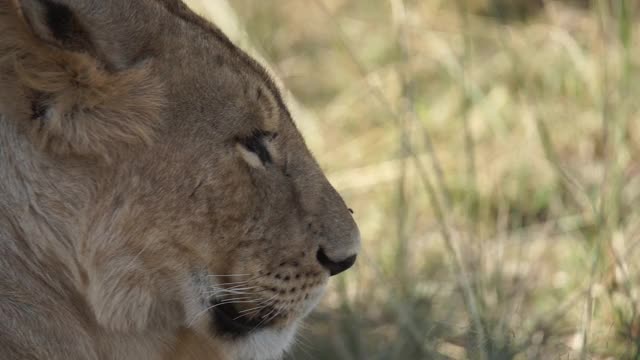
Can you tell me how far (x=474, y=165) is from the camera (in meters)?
3.87

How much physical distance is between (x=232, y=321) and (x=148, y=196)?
0.31 m

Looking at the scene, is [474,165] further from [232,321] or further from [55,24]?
[55,24]

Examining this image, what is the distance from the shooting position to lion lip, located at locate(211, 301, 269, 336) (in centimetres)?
240

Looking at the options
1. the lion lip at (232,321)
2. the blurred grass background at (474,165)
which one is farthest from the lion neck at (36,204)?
the blurred grass background at (474,165)

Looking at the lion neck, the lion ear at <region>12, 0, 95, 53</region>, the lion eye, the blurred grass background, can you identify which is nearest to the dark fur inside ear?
the lion ear at <region>12, 0, 95, 53</region>

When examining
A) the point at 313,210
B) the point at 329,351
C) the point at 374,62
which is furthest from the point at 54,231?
the point at 374,62

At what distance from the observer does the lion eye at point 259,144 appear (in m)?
2.36

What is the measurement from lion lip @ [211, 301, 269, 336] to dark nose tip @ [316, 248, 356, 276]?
148mm

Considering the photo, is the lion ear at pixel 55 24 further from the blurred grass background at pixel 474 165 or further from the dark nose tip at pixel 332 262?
the blurred grass background at pixel 474 165

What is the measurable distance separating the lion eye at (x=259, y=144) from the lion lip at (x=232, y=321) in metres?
0.27

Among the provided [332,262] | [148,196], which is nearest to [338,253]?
[332,262]

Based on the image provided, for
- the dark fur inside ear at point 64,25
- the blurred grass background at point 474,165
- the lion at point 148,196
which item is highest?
the dark fur inside ear at point 64,25

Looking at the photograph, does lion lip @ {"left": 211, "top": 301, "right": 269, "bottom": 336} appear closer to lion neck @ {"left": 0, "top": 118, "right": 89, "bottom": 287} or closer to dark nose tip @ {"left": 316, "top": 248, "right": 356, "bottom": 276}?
dark nose tip @ {"left": 316, "top": 248, "right": 356, "bottom": 276}

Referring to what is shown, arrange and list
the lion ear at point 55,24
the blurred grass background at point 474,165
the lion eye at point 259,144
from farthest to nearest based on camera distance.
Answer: the blurred grass background at point 474,165 < the lion eye at point 259,144 < the lion ear at point 55,24
